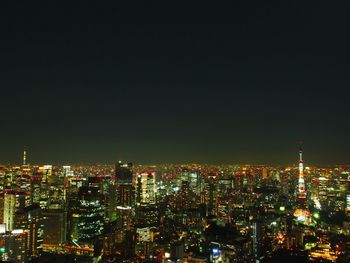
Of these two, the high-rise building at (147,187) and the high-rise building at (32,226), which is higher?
Result: the high-rise building at (147,187)

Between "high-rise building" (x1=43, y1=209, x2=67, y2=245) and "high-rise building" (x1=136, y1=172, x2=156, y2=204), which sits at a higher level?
"high-rise building" (x1=136, y1=172, x2=156, y2=204)

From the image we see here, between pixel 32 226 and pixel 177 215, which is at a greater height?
pixel 32 226

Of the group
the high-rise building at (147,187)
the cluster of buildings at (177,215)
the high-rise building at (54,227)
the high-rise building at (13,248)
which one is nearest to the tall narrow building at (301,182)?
the cluster of buildings at (177,215)

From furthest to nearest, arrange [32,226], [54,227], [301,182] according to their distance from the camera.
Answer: [301,182], [54,227], [32,226]

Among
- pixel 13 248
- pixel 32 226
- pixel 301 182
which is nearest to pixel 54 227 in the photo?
pixel 32 226

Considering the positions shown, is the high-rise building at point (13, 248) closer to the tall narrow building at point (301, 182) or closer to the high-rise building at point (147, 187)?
the high-rise building at point (147, 187)

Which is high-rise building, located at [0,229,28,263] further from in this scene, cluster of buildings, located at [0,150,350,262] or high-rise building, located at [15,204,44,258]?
high-rise building, located at [15,204,44,258]

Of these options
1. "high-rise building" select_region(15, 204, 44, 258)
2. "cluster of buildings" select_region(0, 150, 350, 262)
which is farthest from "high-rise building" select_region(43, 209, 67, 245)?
"high-rise building" select_region(15, 204, 44, 258)

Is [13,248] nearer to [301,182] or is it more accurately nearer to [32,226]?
[32,226]

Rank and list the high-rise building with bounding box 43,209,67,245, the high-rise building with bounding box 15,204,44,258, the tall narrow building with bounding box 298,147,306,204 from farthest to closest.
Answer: the tall narrow building with bounding box 298,147,306,204
the high-rise building with bounding box 43,209,67,245
the high-rise building with bounding box 15,204,44,258

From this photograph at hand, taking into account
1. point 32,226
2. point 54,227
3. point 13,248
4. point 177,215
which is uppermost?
point 32,226
